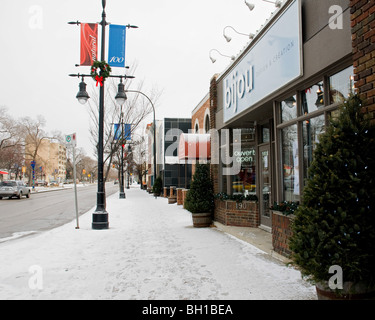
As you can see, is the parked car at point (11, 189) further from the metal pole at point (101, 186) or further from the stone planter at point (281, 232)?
the stone planter at point (281, 232)

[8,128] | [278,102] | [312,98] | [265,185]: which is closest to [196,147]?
[265,185]

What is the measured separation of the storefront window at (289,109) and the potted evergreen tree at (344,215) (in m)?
3.04

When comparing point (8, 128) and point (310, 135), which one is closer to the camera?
point (310, 135)

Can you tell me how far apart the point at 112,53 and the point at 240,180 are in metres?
5.58

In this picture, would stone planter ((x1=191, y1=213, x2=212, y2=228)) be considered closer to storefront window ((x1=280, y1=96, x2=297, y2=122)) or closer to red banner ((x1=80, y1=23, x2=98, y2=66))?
storefront window ((x1=280, y1=96, x2=297, y2=122))

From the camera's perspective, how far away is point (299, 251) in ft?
11.1

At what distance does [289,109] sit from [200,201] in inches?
177

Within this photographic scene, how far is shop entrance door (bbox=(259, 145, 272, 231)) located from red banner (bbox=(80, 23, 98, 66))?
19.1 feet

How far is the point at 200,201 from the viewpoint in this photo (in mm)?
10031

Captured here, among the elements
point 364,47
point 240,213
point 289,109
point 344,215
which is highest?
point 364,47

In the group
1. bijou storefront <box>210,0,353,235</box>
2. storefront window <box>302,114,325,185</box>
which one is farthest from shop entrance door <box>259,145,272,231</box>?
storefront window <box>302,114,325,185</box>

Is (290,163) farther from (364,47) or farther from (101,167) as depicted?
(101,167)

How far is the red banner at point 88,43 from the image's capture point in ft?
31.9

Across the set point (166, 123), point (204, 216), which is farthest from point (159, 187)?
point (204, 216)
